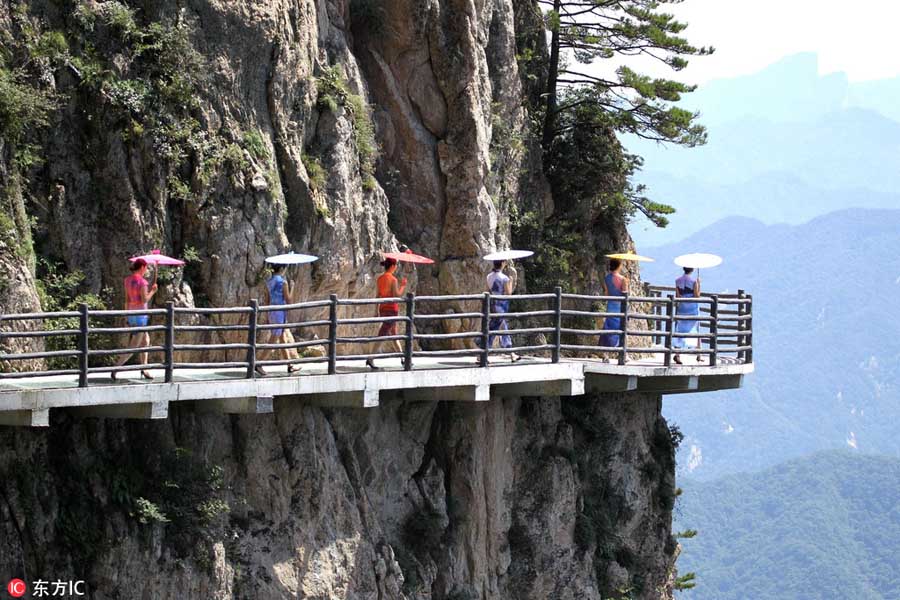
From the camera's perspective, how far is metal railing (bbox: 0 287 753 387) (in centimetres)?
2173

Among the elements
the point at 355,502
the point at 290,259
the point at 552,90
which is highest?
the point at 552,90

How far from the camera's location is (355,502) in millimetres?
27156

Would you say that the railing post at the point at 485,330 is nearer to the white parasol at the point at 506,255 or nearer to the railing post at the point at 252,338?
the white parasol at the point at 506,255

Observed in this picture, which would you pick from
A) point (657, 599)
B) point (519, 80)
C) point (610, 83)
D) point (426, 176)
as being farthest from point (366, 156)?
point (657, 599)

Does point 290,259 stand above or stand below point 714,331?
above

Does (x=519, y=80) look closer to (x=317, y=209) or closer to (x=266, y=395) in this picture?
(x=317, y=209)

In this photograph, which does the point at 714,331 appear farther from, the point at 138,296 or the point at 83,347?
the point at 83,347

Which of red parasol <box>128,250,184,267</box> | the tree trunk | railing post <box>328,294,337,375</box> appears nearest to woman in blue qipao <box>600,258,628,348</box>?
the tree trunk

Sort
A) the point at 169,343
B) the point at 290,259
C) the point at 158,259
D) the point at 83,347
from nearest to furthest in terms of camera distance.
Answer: the point at 83,347
the point at 169,343
the point at 158,259
the point at 290,259

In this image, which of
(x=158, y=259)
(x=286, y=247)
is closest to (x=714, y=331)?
(x=286, y=247)

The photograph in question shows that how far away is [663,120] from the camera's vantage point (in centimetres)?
3772

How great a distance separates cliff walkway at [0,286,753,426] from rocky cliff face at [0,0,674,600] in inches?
29.7

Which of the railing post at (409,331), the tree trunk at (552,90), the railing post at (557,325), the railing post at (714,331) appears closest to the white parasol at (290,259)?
the railing post at (409,331)

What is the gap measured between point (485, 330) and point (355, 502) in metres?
3.67
